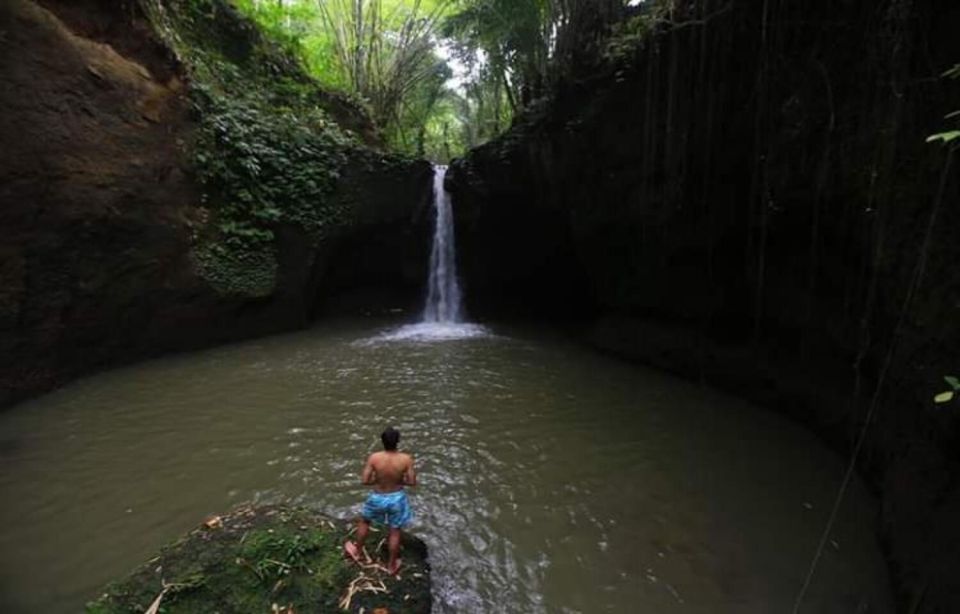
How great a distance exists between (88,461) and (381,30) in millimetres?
14358

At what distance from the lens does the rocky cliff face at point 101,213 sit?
6926mm

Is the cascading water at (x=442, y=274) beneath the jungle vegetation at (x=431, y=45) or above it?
beneath

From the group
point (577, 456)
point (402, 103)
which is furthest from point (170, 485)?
point (402, 103)

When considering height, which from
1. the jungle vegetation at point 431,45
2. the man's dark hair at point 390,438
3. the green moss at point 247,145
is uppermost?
the jungle vegetation at point 431,45

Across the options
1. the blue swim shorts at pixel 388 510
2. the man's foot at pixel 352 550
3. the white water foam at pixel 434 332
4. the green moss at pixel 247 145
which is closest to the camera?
the man's foot at pixel 352 550

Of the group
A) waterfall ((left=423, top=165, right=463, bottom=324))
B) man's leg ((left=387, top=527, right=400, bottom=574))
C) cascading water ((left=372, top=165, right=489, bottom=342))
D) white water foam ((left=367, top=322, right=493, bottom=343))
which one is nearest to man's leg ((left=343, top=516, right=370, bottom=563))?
man's leg ((left=387, top=527, right=400, bottom=574))

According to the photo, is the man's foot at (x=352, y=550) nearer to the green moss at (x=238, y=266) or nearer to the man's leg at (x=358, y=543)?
the man's leg at (x=358, y=543)

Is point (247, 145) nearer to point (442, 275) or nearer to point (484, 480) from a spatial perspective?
point (442, 275)

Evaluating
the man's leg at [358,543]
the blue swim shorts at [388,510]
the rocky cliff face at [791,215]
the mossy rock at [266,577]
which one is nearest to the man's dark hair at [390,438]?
the blue swim shorts at [388,510]

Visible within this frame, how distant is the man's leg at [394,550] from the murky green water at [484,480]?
0.43 metres

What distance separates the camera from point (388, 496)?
360cm

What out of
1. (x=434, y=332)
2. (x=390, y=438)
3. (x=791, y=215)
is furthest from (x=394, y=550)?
(x=434, y=332)

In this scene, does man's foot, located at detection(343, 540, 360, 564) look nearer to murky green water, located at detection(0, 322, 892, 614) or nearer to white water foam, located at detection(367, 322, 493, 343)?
murky green water, located at detection(0, 322, 892, 614)

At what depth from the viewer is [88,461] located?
5426mm
